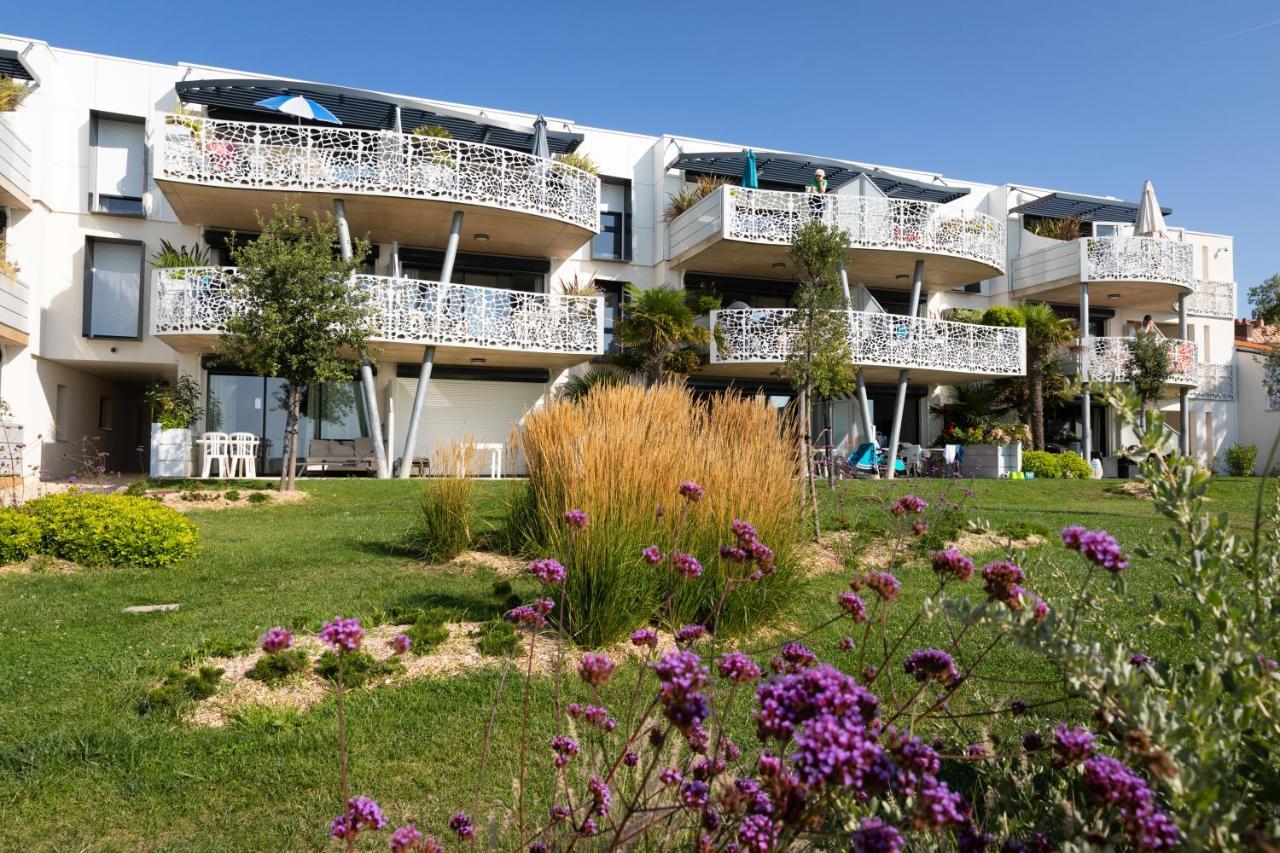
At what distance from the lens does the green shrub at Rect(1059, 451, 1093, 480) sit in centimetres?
2134

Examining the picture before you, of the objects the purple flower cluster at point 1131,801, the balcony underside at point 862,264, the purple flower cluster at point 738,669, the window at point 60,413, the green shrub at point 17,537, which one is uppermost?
the balcony underside at point 862,264

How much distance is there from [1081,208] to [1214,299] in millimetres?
7417

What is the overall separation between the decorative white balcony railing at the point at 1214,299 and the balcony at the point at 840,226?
1180 centimetres

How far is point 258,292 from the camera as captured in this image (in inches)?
540

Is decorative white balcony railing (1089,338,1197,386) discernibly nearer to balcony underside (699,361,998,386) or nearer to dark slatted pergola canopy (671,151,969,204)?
balcony underside (699,361,998,386)

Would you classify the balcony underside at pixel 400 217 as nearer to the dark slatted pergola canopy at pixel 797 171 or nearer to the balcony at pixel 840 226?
Result: the balcony at pixel 840 226

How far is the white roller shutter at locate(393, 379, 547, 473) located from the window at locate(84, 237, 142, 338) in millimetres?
6233

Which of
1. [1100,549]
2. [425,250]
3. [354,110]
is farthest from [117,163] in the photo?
[1100,549]

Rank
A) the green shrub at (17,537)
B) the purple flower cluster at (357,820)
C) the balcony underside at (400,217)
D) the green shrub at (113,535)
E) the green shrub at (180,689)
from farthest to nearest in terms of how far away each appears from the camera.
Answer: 1. the balcony underside at (400,217)
2. the green shrub at (113,535)
3. the green shrub at (17,537)
4. the green shrub at (180,689)
5. the purple flower cluster at (357,820)

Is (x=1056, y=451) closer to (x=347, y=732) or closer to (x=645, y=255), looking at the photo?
(x=645, y=255)

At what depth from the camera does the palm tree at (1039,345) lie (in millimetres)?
23359

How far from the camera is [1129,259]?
2523 centimetres

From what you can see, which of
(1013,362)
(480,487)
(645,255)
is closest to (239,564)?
(480,487)

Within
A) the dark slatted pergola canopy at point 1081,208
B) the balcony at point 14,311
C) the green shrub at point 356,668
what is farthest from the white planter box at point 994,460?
the balcony at point 14,311
